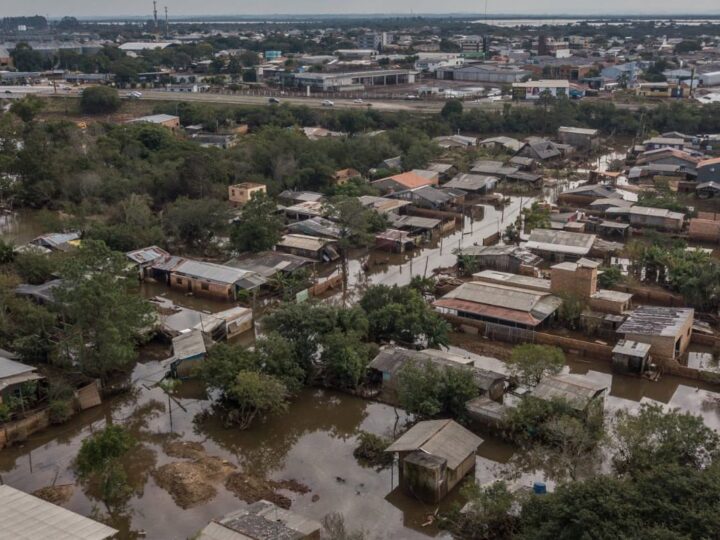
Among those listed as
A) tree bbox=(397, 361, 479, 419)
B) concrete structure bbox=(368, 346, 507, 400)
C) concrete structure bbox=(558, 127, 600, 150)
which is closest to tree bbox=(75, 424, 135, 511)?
tree bbox=(397, 361, 479, 419)

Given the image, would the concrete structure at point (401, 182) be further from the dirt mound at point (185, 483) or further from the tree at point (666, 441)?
the tree at point (666, 441)

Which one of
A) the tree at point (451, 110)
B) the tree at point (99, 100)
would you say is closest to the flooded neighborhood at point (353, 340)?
the tree at point (451, 110)

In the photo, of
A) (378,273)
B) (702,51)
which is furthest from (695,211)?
(702,51)

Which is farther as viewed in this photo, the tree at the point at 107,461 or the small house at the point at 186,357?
the small house at the point at 186,357

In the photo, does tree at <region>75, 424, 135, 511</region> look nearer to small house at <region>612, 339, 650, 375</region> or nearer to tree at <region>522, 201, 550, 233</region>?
small house at <region>612, 339, 650, 375</region>

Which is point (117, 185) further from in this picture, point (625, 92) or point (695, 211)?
point (625, 92)
